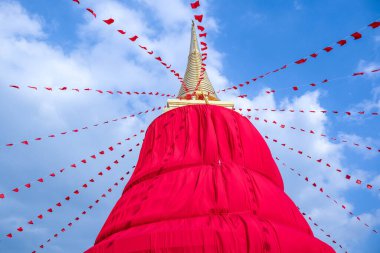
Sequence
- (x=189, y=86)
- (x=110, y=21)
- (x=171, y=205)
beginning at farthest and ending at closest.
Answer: (x=189, y=86) → (x=110, y=21) → (x=171, y=205)

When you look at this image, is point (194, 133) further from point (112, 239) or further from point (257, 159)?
point (112, 239)

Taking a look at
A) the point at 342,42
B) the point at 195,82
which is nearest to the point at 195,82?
the point at 195,82

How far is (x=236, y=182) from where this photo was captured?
215 inches

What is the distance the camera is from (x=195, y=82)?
39.7 ft

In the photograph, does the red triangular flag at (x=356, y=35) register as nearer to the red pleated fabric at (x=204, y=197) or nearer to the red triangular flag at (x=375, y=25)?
the red triangular flag at (x=375, y=25)

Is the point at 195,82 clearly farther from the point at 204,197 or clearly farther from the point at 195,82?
the point at 204,197

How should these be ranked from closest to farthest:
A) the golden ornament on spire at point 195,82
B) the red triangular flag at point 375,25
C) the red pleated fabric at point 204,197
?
the red pleated fabric at point 204,197, the red triangular flag at point 375,25, the golden ornament on spire at point 195,82

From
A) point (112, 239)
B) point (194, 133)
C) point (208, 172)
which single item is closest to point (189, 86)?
point (194, 133)

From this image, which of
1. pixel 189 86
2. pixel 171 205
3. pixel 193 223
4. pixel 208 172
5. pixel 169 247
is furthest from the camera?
pixel 189 86

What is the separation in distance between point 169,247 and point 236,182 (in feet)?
5.35

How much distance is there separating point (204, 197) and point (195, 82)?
7.36 meters

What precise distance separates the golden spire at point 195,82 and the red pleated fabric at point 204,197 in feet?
12.7

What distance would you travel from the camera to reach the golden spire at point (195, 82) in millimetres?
11470

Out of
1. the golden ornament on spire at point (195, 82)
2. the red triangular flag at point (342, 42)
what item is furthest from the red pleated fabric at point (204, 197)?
the golden ornament on spire at point (195, 82)
